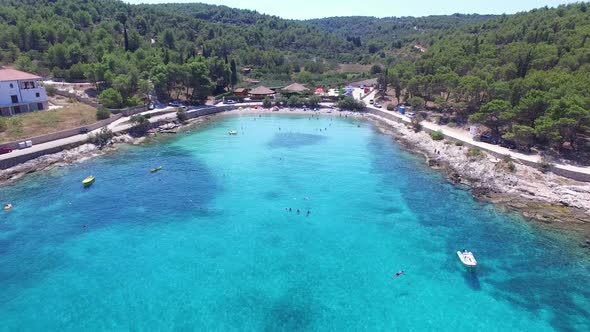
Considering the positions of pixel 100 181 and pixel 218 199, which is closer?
pixel 218 199

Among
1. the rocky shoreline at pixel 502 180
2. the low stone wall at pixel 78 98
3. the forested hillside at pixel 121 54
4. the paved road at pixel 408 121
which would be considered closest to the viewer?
the rocky shoreline at pixel 502 180

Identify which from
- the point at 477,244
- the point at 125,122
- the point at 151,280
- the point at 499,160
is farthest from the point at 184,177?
the point at 499,160

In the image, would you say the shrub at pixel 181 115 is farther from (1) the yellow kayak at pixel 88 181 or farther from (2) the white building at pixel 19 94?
(1) the yellow kayak at pixel 88 181

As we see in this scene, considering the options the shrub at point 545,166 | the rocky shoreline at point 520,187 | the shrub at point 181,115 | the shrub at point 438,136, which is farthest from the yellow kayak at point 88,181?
the shrub at point 545,166

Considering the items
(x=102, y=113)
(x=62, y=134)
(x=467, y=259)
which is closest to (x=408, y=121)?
(x=467, y=259)

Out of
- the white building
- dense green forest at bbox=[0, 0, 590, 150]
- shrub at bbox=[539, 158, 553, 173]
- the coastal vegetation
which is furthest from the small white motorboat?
the white building

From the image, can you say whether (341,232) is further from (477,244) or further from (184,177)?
(184,177)

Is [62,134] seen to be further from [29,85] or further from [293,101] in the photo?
[293,101]

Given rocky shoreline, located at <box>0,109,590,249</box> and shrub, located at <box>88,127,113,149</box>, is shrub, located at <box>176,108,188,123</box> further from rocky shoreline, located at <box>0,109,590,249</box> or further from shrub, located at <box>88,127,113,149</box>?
shrub, located at <box>88,127,113,149</box>
